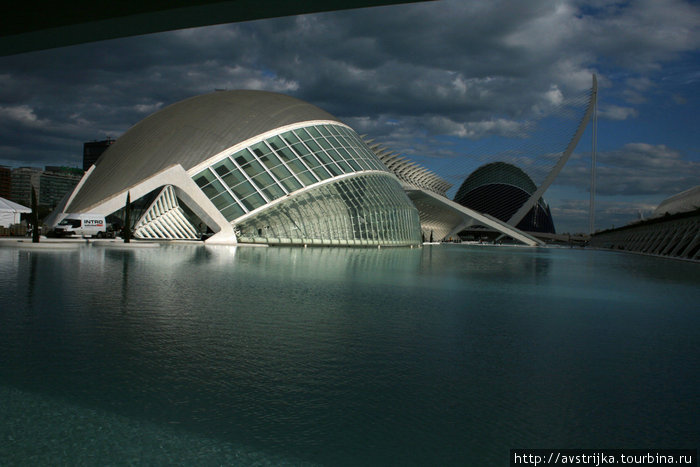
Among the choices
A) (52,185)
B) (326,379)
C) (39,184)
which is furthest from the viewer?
(52,185)

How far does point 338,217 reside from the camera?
122ft

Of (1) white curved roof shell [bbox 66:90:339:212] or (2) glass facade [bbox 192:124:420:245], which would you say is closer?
(2) glass facade [bbox 192:124:420:245]

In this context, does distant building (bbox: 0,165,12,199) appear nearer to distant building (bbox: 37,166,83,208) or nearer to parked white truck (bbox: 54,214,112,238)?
distant building (bbox: 37,166,83,208)

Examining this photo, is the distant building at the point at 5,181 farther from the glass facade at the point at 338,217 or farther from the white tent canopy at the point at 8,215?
the glass facade at the point at 338,217

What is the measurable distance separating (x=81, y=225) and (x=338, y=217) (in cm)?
1603

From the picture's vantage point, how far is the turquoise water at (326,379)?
335 centimetres

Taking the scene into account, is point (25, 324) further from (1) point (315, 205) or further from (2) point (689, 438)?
(1) point (315, 205)

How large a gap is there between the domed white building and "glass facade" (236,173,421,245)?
0.07 metres

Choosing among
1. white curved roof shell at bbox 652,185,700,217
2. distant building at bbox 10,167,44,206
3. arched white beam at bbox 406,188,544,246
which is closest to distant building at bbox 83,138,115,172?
distant building at bbox 10,167,44,206

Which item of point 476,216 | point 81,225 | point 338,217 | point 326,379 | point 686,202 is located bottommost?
point 326,379

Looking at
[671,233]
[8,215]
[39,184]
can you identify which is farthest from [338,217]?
Answer: [39,184]

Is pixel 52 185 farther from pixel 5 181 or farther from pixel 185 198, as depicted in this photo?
pixel 185 198

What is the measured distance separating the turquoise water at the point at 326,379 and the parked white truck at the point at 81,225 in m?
24.9

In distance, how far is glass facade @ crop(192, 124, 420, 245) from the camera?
1300 inches
